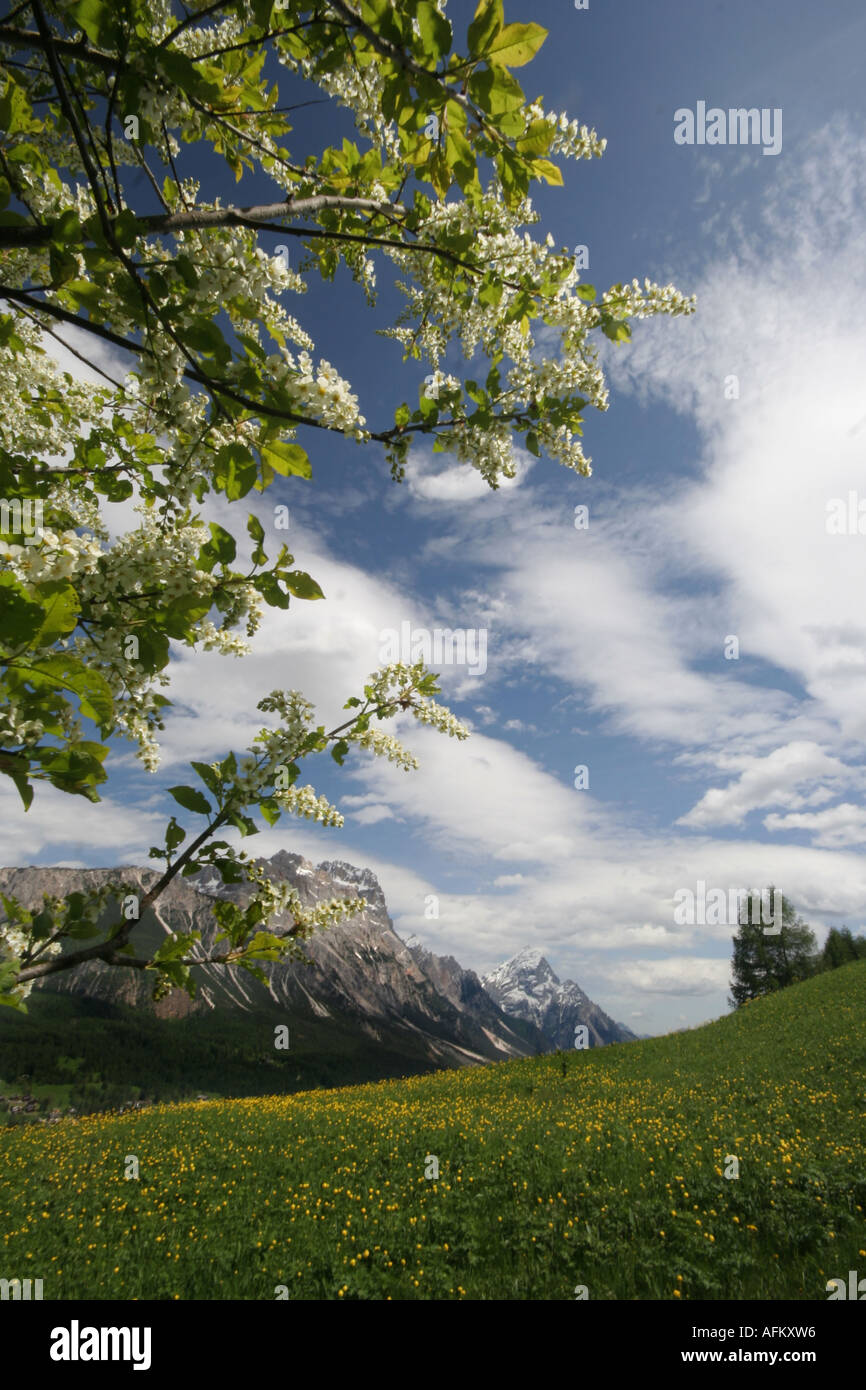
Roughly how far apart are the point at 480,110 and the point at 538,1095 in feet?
77.4

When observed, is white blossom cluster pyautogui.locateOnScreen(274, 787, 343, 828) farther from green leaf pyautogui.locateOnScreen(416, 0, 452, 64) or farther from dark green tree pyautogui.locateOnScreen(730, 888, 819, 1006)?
dark green tree pyautogui.locateOnScreen(730, 888, 819, 1006)

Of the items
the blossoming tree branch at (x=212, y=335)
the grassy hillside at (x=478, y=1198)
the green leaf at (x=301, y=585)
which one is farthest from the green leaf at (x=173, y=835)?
the grassy hillside at (x=478, y=1198)

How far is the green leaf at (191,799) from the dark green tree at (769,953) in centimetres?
7938

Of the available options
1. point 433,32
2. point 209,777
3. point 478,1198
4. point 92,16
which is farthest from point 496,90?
point 478,1198

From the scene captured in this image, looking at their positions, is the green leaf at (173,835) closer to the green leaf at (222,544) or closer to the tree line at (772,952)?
the green leaf at (222,544)

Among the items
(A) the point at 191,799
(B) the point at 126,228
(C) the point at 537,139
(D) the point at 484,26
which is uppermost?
(C) the point at 537,139

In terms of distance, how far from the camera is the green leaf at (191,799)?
2.22 metres

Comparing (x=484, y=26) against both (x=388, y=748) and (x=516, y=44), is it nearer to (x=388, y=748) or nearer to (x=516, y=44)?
(x=516, y=44)

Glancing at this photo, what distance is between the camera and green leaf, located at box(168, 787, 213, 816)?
2.22 metres

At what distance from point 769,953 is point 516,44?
284ft

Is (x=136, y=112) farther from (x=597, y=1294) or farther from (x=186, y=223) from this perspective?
(x=597, y=1294)

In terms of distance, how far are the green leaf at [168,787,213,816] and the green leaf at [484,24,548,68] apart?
265cm

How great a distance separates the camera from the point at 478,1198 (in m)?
9.63

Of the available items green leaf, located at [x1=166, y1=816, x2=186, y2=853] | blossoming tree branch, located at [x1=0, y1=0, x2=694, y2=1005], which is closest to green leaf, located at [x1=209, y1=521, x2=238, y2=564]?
blossoming tree branch, located at [x1=0, y1=0, x2=694, y2=1005]
